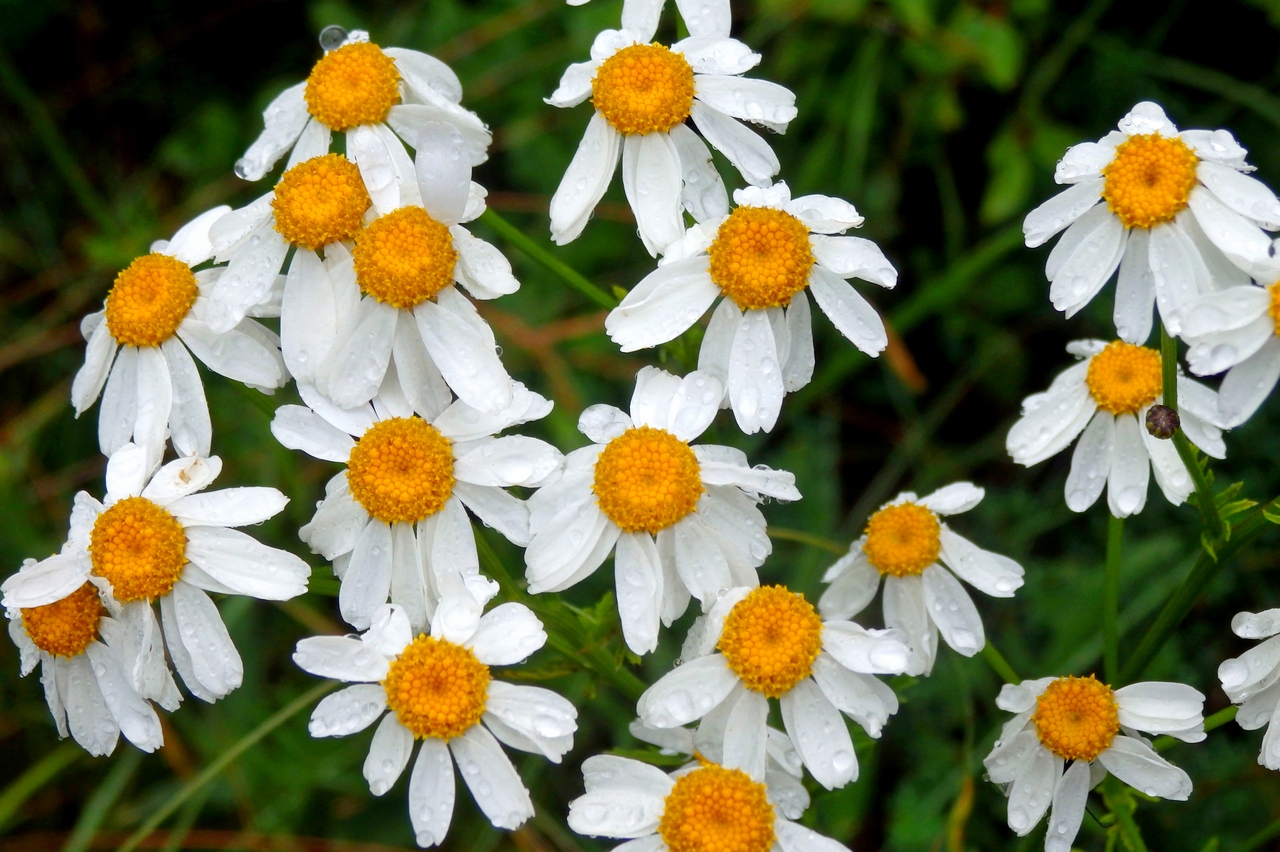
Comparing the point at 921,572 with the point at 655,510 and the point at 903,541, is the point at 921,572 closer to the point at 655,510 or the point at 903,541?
the point at 903,541

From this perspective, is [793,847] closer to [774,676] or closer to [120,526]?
[774,676]

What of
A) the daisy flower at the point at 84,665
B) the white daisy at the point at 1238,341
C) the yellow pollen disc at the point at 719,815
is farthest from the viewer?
the daisy flower at the point at 84,665

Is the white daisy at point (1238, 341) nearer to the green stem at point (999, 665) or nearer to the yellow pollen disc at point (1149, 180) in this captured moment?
the yellow pollen disc at point (1149, 180)

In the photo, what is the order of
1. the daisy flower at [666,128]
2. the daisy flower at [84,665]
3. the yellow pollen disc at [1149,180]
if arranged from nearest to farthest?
the yellow pollen disc at [1149,180] < the daisy flower at [84,665] < the daisy flower at [666,128]

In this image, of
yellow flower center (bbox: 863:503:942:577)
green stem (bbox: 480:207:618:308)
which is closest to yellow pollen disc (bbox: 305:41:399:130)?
green stem (bbox: 480:207:618:308)

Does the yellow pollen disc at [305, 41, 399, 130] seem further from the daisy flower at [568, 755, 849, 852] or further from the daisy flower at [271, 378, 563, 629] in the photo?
the daisy flower at [568, 755, 849, 852]

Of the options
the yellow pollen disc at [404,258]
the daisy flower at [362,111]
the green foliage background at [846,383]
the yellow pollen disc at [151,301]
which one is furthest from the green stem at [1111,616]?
the yellow pollen disc at [151,301]

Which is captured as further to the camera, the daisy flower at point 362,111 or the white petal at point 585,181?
the daisy flower at point 362,111
